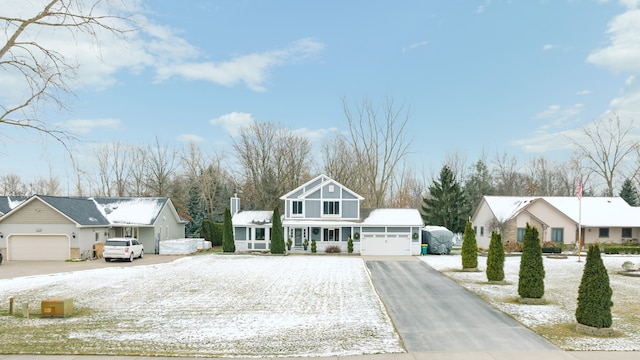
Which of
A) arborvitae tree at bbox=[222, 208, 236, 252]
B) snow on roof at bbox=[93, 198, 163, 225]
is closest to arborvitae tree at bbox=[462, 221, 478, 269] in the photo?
arborvitae tree at bbox=[222, 208, 236, 252]

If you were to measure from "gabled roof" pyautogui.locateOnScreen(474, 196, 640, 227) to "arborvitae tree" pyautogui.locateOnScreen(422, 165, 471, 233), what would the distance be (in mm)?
4638

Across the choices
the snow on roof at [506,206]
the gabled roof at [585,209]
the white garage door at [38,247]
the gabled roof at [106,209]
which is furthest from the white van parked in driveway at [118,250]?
the snow on roof at [506,206]

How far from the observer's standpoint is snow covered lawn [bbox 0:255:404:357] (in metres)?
11.1

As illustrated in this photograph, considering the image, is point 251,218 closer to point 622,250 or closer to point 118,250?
point 118,250

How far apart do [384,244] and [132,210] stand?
69.4ft

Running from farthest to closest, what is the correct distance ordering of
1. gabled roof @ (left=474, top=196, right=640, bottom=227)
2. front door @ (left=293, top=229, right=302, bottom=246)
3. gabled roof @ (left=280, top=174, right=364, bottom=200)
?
gabled roof @ (left=474, top=196, right=640, bottom=227), gabled roof @ (left=280, top=174, right=364, bottom=200), front door @ (left=293, top=229, right=302, bottom=246)

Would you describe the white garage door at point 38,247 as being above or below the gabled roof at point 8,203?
below

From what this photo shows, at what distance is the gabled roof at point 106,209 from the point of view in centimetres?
3209

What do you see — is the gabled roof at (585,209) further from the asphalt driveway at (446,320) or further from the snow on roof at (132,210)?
the snow on roof at (132,210)

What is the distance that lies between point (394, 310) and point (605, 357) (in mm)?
6524

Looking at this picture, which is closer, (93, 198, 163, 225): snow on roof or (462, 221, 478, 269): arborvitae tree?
(462, 221, 478, 269): arborvitae tree

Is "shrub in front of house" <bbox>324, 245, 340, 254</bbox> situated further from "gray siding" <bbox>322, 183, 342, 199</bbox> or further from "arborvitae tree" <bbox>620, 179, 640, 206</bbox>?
"arborvitae tree" <bbox>620, 179, 640, 206</bbox>

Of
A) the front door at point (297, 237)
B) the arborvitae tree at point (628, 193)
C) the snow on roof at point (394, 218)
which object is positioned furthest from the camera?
the arborvitae tree at point (628, 193)

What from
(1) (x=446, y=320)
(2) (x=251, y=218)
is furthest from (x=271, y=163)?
(1) (x=446, y=320)
